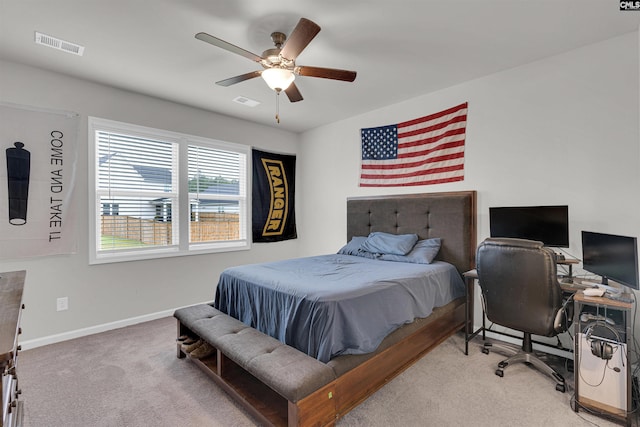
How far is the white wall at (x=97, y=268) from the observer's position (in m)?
2.86

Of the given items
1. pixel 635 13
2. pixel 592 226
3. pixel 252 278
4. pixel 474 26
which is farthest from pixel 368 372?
pixel 635 13

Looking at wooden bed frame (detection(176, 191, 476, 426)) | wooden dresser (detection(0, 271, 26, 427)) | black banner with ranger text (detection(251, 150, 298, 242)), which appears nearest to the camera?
wooden dresser (detection(0, 271, 26, 427))

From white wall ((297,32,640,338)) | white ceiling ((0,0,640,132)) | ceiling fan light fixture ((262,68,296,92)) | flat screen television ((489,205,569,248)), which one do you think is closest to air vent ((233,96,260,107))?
white ceiling ((0,0,640,132))

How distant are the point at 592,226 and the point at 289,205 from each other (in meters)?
3.84

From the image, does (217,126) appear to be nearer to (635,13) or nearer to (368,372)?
(368,372)

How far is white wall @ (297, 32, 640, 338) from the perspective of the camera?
238 cm

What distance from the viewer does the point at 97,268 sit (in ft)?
10.6

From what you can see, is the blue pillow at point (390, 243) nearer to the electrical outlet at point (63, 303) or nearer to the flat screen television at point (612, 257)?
the flat screen television at point (612, 257)

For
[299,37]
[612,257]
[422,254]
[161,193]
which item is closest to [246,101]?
[161,193]

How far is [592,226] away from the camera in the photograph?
251 centimetres

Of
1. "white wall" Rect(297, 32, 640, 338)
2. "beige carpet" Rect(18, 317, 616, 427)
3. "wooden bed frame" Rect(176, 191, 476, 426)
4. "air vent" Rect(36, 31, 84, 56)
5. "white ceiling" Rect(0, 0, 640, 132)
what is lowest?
"beige carpet" Rect(18, 317, 616, 427)

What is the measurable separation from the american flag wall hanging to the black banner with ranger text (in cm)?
140

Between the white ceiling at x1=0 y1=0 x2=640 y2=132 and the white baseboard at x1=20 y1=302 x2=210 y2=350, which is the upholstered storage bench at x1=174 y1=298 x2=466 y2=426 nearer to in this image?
the white baseboard at x1=20 y1=302 x2=210 y2=350

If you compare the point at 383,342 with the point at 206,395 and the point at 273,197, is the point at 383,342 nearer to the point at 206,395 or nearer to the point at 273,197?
the point at 206,395
